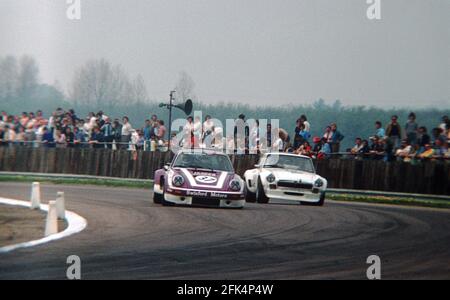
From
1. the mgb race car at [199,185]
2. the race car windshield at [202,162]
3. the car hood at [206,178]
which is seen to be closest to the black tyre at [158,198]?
the mgb race car at [199,185]

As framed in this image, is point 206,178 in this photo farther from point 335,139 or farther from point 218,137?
point 335,139

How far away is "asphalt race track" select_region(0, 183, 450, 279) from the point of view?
817cm

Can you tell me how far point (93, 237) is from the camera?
1088 centimetres

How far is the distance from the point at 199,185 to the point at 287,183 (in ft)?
9.88

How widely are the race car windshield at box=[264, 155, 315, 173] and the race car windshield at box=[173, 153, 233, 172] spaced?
1.98 m

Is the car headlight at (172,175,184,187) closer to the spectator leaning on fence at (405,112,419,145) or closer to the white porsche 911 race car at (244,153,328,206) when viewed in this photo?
the white porsche 911 race car at (244,153,328,206)

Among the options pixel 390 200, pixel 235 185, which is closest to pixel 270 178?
pixel 235 185

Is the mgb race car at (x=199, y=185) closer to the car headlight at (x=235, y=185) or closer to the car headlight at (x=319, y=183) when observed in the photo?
the car headlight at (x=235, y=185)

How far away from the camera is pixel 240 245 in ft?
34.4

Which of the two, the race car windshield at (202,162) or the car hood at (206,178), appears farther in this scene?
the race car windshield at (202,162)

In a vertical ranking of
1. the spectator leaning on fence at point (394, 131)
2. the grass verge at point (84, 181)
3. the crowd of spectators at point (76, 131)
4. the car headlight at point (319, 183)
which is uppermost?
the spectator leaning on fence at point (394, 131)

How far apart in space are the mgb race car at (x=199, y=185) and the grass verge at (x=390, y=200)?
5.75 m

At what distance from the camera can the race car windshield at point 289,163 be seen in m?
19.3
